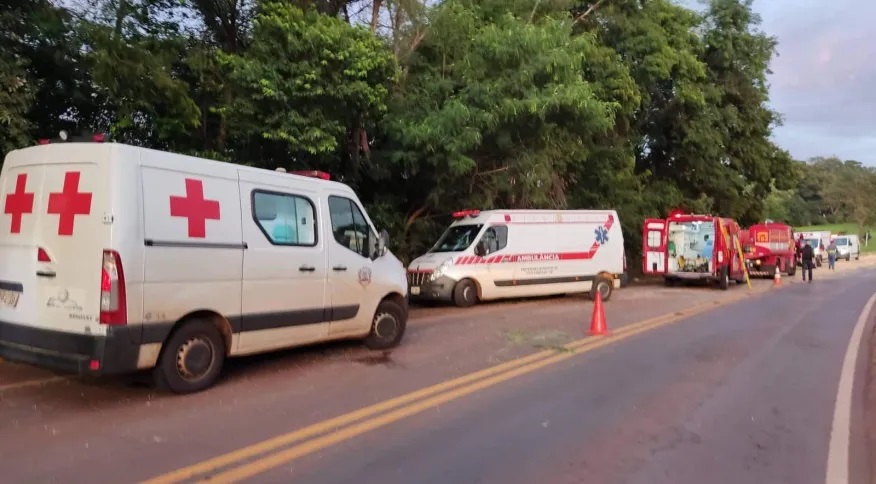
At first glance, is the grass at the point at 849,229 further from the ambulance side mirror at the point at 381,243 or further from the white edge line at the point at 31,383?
the white edge line at the point at 31,383

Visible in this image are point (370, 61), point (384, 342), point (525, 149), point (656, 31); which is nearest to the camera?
point (384, 342)

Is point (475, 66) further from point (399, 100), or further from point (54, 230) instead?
point (54, 230)

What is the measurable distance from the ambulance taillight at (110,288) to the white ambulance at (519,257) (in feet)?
33.0

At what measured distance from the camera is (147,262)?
6.27m

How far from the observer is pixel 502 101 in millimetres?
14359

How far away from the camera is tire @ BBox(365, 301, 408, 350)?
30.8 feet

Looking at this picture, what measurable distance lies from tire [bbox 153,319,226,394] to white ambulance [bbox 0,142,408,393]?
0.01m

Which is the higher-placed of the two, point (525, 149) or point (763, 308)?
point (525, 149)

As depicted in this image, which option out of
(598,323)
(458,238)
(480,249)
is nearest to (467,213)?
(458,238)

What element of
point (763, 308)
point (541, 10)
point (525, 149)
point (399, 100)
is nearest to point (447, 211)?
point (525, 149)

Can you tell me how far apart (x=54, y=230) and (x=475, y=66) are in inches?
400

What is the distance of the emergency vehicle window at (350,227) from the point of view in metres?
8.55

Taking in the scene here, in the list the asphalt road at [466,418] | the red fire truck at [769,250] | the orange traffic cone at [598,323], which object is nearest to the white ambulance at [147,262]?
the asphalt road at [466,418]

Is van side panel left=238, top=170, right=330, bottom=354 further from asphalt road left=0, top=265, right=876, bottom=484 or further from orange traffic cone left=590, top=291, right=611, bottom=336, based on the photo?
orange traffic cone left=590, top=291, right=611, bottom=336
